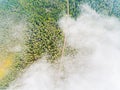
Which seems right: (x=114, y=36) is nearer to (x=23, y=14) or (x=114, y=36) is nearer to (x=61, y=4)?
(x=61, y=4)

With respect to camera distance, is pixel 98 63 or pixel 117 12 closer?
pixel 98 63

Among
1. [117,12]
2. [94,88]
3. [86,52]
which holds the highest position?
[117,12]

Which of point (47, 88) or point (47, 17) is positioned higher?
point (47, 17)

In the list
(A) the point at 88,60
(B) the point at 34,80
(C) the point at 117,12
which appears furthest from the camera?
(C) the point at 117,12

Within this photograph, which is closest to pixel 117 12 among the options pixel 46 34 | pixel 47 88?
pixel 46 34

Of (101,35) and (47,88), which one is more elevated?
(101,35)

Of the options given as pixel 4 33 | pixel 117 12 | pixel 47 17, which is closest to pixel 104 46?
pixel 117 12

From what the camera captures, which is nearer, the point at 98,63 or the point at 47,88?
the point at 47,88

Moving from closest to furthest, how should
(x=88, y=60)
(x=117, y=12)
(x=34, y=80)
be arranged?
(x=34, y=80) < (x=88, y=60) < (x=117, y=12)

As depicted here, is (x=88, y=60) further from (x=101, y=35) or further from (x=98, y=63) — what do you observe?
(x=101, y=35)
